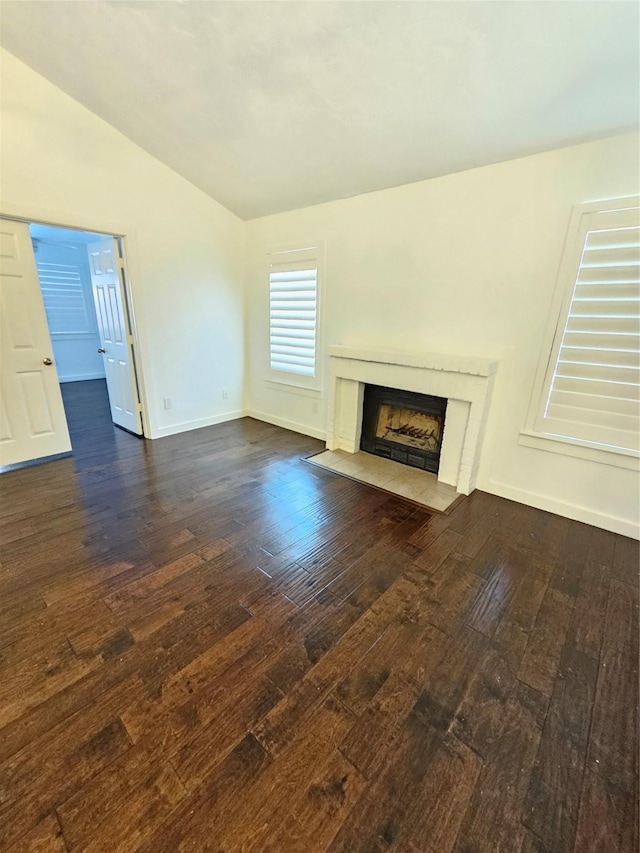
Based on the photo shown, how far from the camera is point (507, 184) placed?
8.37 feet

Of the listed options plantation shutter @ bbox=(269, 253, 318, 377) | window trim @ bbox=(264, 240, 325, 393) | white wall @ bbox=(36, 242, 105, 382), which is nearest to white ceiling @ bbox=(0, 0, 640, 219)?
window trim @ bbox=(264, 240, 325, 393)

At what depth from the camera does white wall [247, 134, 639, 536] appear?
241cm

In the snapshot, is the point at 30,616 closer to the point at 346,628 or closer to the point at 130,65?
the point at 346,628

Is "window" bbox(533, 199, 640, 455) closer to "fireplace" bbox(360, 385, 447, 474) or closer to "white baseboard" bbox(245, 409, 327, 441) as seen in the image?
"fireplace" bbox(360, 385, 447, 474)

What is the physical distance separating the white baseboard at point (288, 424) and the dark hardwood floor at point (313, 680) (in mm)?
1639

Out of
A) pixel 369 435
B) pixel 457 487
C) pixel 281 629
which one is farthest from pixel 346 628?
pixel 369 435

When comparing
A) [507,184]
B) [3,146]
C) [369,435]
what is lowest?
[369,435]

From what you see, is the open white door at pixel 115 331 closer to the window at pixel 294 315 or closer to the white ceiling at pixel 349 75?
the white ceiling at pixel 349 75

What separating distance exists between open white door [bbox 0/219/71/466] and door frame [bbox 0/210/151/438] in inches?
4.4

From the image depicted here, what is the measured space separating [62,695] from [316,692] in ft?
3.29

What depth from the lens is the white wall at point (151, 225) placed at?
2809mm

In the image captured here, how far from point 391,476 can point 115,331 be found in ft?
11.3

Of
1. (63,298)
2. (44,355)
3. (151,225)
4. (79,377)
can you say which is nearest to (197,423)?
(44,355)

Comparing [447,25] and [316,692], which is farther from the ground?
[447,25]
